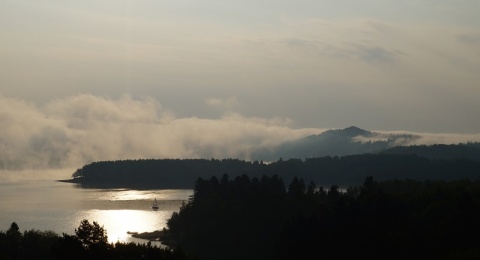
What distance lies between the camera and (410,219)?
115 meters

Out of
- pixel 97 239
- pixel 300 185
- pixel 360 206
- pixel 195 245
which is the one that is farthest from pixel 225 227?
pixel 97 239

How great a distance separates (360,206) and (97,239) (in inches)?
1676

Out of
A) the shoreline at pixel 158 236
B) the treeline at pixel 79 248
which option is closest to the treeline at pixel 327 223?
the shoreline at pixel 158 236

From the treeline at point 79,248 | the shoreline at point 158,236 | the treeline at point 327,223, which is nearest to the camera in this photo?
the treeline at point 79,248

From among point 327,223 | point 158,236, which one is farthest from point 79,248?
point 158,236

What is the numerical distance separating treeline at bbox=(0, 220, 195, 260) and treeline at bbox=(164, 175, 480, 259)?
2623cm

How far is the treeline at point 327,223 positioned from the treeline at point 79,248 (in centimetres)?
2623

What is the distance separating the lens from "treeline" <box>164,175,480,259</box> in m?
104

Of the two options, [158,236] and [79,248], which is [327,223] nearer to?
[79,248]

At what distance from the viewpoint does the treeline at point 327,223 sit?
104 meters

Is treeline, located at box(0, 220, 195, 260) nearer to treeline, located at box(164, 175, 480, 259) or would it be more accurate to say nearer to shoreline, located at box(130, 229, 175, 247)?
treeline, located at box(164, 175, 480, 259)

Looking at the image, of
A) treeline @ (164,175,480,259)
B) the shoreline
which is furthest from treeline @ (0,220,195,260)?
the shoreline

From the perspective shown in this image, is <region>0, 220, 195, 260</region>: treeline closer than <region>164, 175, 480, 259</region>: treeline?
Yes

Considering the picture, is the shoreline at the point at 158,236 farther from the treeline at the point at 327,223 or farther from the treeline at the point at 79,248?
the treeline at the point at 79,248
